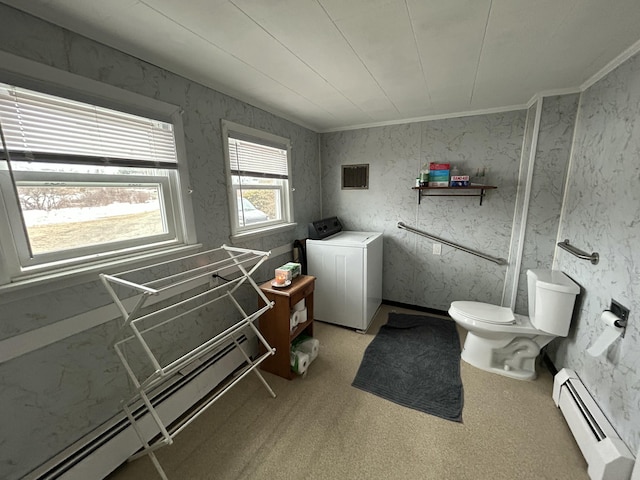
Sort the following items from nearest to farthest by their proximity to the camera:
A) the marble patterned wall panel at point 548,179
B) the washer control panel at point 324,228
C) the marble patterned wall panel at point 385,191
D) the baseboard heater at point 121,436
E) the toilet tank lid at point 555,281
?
1. the baseboard heater at point 121,436
2. the toilet tank lid at point 555,281
3. the marble patterned wall panel at point 548,179
4. the washer control panel at point 324,228
5. the marble patterned wall panel at point 385,191

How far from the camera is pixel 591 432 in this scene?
127cm

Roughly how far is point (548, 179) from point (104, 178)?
3076 mm

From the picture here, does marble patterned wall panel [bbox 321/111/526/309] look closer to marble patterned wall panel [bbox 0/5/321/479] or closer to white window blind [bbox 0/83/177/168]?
marble patterned wall panel [bbox 0/5/321/479]

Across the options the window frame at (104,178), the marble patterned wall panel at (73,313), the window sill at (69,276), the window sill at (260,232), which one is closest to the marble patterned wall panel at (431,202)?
the window sill at (260,232)

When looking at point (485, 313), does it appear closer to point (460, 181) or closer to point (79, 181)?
point (460, 181)

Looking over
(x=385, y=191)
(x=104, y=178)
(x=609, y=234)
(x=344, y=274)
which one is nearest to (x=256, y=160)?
(x=104, y=178)

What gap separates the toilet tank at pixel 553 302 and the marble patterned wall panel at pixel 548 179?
430mm

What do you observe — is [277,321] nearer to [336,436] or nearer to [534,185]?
[336,436]

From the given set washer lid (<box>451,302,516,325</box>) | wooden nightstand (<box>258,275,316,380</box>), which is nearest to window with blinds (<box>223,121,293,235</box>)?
wooden nightstand (<box>258,275,316,380</box>)

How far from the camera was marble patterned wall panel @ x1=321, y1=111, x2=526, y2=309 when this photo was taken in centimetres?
236

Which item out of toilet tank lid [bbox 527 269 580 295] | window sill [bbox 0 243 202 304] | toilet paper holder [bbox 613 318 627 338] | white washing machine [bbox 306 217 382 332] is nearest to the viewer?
window sill [bbox 0 243 202 304]

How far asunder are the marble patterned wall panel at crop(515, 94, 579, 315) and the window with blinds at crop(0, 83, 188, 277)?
2.75m

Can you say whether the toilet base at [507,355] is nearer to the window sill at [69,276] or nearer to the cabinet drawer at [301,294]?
the cabinet drawer at [301,294]

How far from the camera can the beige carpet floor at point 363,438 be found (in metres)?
1.26
